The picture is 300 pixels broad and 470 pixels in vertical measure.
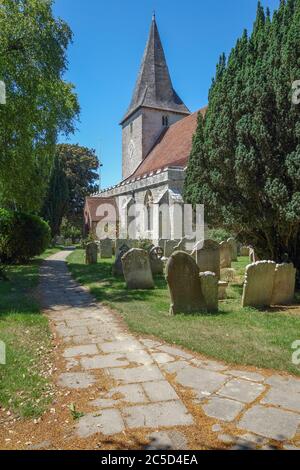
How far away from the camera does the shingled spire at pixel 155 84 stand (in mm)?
38031

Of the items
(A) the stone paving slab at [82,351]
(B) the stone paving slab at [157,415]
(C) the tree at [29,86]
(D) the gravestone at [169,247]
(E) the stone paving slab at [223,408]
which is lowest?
(E) the stone paving slab at [223,408]

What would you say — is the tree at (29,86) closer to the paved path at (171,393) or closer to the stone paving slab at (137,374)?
the paved path at (171,393)

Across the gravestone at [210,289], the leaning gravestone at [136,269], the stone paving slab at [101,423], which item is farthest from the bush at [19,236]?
the stone paving slab at [101,423]

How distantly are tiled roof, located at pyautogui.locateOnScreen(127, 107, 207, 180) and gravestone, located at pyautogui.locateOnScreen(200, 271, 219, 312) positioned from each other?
2061cm

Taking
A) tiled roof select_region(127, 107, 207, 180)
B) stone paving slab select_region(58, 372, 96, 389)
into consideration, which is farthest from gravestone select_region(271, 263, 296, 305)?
tiled roof select_region(127, 107, 207, 180)

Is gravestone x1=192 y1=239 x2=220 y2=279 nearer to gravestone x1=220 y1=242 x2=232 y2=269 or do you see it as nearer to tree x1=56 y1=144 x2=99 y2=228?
gravestone x1=220 y1=242 x2=232 y2=269

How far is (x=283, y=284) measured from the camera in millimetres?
7480

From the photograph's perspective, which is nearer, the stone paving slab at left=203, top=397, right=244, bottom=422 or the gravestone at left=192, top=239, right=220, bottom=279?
the stone paving slab at left=203, top=397, right=244, bottom=422

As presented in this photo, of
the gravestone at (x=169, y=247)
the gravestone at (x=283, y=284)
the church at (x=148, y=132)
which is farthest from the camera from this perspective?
the church at (x=148, y=132)

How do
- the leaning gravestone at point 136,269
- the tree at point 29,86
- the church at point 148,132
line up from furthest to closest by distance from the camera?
the church at point 148,132
the tree at point 29,86
the leaning gravestone at point 136,269

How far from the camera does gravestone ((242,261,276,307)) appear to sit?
22.8 feet

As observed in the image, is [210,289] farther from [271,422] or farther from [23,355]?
[271,422]

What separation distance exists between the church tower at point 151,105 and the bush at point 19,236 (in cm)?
2342

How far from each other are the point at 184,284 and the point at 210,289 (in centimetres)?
52
